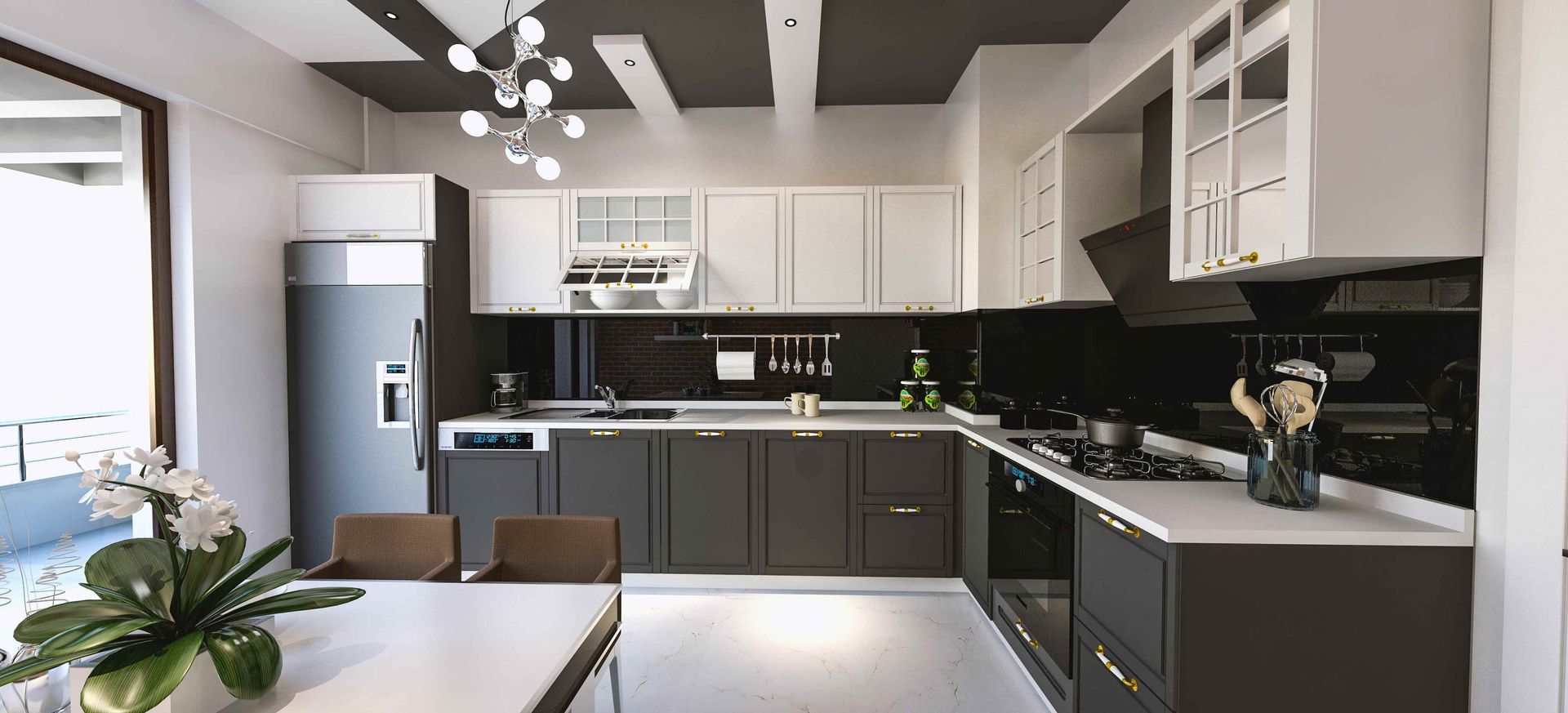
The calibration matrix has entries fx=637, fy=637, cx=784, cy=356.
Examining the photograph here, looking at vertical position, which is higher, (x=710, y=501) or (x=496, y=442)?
(x=496, y=442)

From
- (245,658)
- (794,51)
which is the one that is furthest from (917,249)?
(245,658)

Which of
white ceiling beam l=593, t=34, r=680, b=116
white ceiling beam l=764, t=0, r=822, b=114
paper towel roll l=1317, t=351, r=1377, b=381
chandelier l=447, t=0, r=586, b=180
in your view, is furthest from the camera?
white ceiling beam l=593, t=34, r=680, b=116

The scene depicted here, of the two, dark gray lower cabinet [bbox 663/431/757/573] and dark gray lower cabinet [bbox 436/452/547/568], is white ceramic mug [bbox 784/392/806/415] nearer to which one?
dark gray lower cabinet [bbox 663/431/757/573]

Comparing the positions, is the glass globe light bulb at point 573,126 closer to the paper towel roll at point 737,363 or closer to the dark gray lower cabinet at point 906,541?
the paper towel roll at point 737,363

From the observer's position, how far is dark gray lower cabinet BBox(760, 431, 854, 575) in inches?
142

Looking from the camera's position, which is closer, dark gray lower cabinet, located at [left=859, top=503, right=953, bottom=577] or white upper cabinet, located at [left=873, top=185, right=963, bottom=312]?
dark gray lower cabinet, located at [left=859, top=503, right=953, bottom=577]

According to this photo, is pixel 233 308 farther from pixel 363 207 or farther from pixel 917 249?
pixel 917 249

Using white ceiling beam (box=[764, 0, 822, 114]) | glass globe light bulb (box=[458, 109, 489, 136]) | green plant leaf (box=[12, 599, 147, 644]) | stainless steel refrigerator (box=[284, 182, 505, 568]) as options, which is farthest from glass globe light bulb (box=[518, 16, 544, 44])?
stainless steel refrigerator (box=[284, 182, 505, 568])

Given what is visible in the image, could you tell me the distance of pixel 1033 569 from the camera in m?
2.51

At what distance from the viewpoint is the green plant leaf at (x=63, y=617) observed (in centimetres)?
98

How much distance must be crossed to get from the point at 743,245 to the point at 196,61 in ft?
9.21

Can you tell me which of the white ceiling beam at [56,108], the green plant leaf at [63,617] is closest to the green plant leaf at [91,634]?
the green plant leaf at [63,617]

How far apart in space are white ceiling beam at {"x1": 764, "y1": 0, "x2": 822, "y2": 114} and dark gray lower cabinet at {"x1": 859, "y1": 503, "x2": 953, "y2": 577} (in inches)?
97.5

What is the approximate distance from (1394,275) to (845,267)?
8.38 ft
